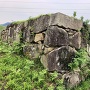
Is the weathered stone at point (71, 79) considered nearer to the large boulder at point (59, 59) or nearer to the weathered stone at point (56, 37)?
the large boulder at point (59, 59)

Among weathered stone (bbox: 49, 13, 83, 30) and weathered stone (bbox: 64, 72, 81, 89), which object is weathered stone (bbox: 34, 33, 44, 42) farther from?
weathered stone (bbox: 64, 72, 81, 89)

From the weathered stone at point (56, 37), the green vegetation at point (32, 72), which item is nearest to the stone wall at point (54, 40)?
the weathered stone at point (56, 37)

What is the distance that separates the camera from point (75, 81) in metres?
10.2

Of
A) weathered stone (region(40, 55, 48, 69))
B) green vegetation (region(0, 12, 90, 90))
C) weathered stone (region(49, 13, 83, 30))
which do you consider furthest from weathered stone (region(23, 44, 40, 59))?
weathered stone (region(49, 13, 83, 30))

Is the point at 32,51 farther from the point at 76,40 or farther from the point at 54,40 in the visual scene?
the point at 76,40

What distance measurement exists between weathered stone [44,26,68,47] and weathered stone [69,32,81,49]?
297 mm

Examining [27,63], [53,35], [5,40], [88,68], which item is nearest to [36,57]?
[27,63]

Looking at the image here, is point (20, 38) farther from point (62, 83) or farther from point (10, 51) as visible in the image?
point (62, 83)

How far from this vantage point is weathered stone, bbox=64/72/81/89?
991cm

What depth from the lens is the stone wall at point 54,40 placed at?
10141 mm

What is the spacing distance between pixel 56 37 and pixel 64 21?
30.5 inches

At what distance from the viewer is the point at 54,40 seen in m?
10.2

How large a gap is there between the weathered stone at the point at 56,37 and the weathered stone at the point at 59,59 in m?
0.26

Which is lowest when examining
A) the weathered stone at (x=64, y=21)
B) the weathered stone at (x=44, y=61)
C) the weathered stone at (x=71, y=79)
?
the weathered stone at (x=71, y=79)
